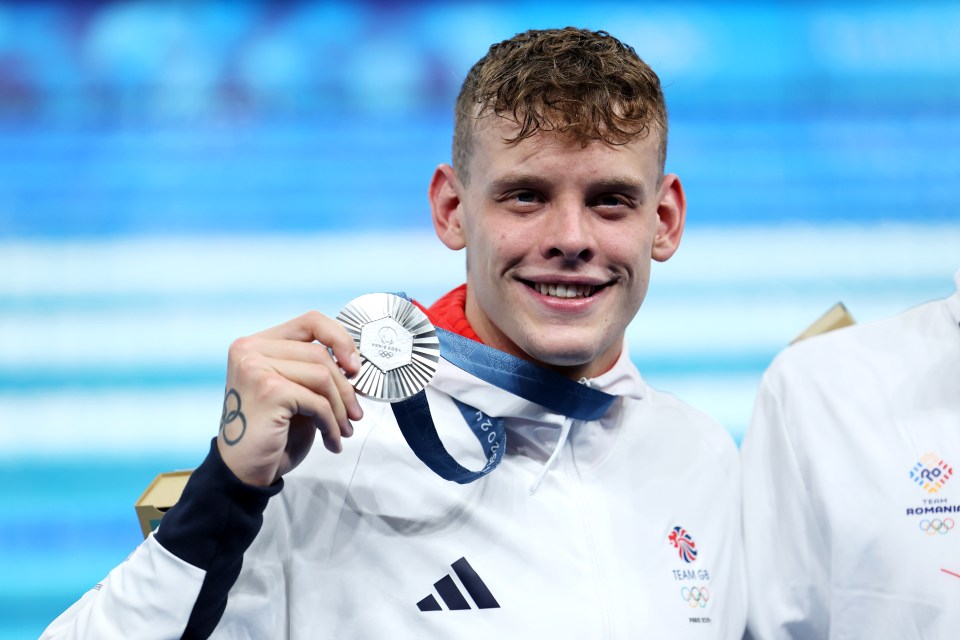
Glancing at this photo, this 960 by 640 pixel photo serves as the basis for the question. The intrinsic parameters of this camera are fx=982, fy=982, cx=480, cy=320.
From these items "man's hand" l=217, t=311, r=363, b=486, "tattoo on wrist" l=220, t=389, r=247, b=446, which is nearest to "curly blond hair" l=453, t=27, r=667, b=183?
"man's hand" l=217, t=311, r=363, b=486

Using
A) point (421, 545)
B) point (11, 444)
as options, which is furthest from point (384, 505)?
point (11, 444)

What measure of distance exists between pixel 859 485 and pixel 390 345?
3.08 feet

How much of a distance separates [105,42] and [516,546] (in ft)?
7.39

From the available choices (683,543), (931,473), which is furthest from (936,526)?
(683,543)

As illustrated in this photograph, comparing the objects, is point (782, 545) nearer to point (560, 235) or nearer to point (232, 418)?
point (560, 235)

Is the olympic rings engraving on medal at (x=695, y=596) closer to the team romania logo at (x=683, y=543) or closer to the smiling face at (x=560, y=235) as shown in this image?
the team romania logo at (x=683, y=543)

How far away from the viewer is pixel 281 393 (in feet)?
4.25

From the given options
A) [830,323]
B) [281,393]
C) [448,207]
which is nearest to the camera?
[281,393]

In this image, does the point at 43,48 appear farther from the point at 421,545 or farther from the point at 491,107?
the point at 421,545

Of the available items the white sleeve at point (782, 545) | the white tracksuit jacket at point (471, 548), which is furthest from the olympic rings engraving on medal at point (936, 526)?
the white tracksuit jacket at point (471, 548)

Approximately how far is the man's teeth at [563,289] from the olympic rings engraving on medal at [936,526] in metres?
0.74

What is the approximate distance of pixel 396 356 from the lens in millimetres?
1391

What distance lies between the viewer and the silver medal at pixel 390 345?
Answer: 137 centimetres

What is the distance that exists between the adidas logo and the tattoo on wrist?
1.43ft
